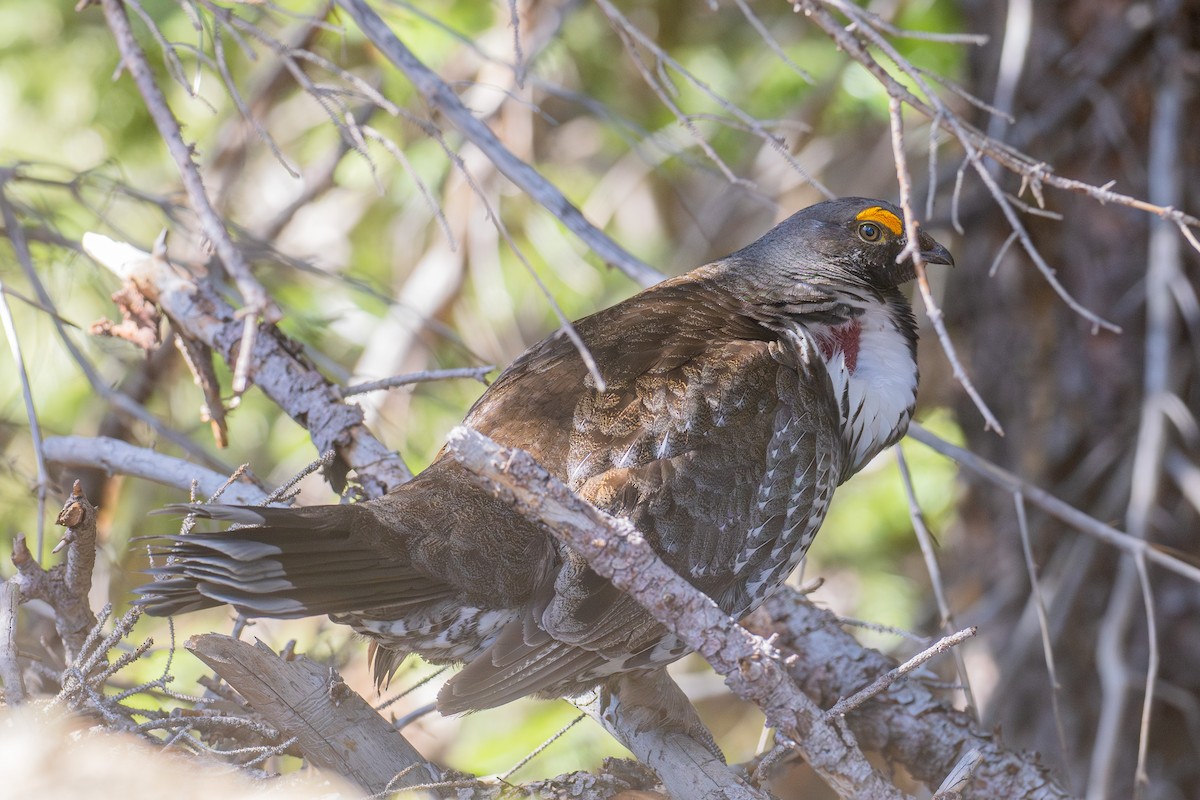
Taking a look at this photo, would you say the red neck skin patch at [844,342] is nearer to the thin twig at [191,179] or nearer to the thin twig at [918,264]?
the thin twig at [918,264]

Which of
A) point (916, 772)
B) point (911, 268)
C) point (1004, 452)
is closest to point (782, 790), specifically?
point (1004, 452)

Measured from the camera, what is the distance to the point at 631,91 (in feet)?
22.1

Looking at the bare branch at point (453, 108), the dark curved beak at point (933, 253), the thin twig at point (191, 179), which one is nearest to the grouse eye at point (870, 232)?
the dark curved beak at point (933, 253)

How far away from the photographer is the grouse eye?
3.46 m

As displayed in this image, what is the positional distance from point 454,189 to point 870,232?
2.61 metres

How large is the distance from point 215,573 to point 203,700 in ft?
1.53

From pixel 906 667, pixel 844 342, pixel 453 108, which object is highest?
pixel 453 108

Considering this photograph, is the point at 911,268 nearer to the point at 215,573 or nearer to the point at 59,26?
the point at 215,573

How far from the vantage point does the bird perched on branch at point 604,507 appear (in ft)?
7.95

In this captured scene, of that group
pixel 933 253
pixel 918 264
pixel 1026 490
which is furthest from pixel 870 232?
pixel 918 264

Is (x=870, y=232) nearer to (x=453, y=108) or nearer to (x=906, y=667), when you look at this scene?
(x=453, y=108)

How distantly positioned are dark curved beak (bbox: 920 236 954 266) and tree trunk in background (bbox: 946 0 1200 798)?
1479mm

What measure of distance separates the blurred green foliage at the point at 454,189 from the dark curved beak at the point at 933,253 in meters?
1.37

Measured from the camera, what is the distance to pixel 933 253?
3.42 meters
